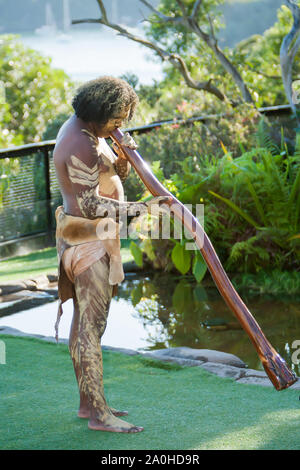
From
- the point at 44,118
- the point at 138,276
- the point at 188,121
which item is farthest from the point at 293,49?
the point at 44,118

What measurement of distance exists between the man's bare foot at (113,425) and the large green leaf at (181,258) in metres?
3.79

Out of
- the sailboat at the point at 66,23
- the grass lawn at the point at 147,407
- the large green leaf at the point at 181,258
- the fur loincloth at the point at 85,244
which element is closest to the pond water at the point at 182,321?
the large green leaf at the point at 181,258

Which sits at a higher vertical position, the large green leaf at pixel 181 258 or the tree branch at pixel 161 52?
the tree branch at pixel 161 52

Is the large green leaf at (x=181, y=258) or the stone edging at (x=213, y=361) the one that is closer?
the stone edging at (x=213, y=361)

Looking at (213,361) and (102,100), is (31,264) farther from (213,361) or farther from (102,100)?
(102,100)

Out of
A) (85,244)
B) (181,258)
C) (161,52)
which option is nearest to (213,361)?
(85,244)

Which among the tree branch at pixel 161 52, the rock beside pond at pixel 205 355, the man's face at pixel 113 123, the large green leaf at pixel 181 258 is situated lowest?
the rock beside pond at pixel 205 355

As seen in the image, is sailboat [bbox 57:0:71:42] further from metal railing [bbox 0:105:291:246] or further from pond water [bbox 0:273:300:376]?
pond water [bbox 0:273:300:376]

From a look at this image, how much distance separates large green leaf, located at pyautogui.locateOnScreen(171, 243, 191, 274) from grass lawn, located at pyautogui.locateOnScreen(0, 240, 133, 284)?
0.96 metres

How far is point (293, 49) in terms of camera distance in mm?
9125

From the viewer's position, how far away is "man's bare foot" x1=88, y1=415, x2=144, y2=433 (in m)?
3.37

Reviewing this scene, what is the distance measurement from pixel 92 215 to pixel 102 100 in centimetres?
51

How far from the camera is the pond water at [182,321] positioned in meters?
5.39

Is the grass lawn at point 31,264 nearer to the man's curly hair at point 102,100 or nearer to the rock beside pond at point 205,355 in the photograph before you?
the rock beside pond at point 205,355
